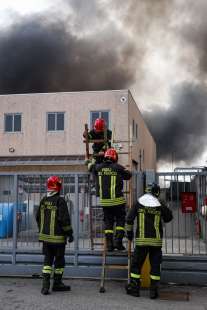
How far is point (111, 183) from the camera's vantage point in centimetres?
758

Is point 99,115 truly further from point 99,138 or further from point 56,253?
point 56,253

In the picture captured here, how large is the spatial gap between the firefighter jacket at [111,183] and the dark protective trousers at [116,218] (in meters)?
0.11

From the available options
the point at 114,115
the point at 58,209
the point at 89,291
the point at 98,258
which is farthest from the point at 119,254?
the point at 114,115

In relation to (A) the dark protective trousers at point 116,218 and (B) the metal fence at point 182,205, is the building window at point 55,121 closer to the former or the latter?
(B) the metal fence at point 182,205

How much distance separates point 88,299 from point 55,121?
24277 millimetres

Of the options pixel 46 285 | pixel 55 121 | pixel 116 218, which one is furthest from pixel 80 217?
pixel 55 121

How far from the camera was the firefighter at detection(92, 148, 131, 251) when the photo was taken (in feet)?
24.9

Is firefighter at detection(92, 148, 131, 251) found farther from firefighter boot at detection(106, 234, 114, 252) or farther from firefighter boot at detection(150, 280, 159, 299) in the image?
firefighter boot at detection(150, 280, 159, 299)

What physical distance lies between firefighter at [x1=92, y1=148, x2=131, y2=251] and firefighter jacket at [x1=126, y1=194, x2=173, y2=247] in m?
0.52

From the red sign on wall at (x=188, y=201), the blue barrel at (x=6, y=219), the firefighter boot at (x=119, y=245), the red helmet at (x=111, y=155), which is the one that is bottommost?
the firefighter boot at (x=119, y=245)

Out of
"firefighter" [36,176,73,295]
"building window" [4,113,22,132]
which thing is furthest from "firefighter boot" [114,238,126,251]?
"building window" [4,113,22,132]

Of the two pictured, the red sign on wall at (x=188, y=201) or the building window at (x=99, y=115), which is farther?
the building window at (x=99, y=115)

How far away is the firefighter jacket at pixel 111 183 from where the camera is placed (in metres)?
7.57

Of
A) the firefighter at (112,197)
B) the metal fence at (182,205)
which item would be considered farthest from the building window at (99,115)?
the firefighter at (112,197)
